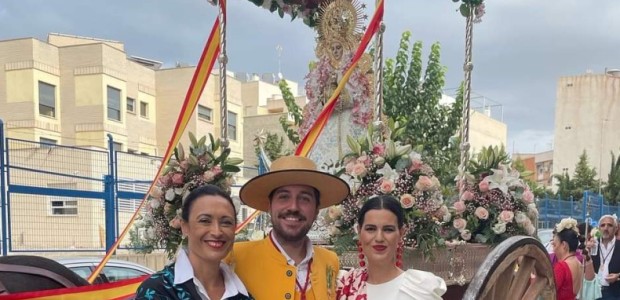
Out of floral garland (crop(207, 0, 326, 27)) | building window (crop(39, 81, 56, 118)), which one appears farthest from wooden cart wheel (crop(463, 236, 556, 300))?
building window (crop(39, 81, 56, 118))

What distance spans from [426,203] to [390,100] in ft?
23.1

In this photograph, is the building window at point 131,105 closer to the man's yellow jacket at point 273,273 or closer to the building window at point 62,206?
the building window at point 62,206

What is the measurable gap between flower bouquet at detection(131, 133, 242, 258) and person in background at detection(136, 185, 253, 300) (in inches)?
41.2

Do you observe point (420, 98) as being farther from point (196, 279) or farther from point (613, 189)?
point (613, 189)

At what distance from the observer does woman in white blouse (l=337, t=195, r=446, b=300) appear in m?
2.23

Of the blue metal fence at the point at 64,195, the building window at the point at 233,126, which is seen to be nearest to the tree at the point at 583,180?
the building window at the point at 233,126

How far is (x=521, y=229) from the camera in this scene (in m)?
3.53

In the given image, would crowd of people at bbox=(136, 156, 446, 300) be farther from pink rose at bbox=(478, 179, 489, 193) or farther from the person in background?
pink rose at bbox=(478, 179, 489, 193)

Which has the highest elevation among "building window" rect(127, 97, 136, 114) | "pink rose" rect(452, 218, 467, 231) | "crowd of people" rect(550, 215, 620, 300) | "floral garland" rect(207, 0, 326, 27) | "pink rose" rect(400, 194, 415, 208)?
"floral garland" rect(207, 0, 326, 27)

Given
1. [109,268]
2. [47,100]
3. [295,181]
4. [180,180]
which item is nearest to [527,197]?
[295,181]

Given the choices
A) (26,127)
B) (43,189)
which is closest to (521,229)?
(43,189)

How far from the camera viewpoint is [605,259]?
657 centimetres

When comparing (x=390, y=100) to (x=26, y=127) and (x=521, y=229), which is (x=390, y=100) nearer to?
(x=521, y=229)

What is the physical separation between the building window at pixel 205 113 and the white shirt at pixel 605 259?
61.4 ft
